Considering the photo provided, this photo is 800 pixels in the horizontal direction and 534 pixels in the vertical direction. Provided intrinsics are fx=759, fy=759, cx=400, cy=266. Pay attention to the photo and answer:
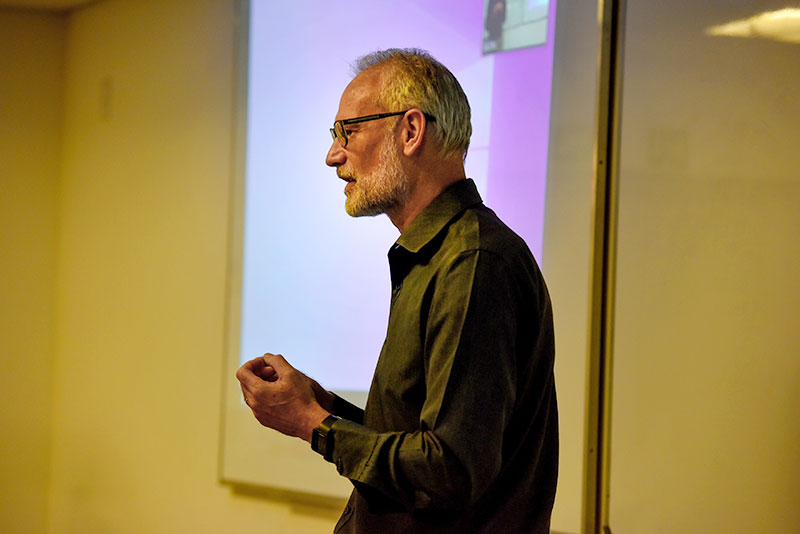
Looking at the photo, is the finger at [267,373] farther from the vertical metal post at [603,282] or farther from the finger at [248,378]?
the vertical metal post at [603,282]

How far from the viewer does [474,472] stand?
3.14 ft

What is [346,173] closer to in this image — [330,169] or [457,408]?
[457,408]

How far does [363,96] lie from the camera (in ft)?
4.19

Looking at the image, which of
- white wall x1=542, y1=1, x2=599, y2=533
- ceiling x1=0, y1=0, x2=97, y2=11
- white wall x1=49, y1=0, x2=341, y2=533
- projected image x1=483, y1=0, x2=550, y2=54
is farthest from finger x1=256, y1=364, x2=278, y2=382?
ceiling x1=0, y1=0, x2=97, y2=11

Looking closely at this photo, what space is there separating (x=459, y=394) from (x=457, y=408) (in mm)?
18

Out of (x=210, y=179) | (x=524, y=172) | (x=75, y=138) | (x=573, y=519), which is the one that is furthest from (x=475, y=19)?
(x=75, y=138)

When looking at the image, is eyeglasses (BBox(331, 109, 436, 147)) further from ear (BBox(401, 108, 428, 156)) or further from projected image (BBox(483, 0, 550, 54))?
projected image (BBox(483, 0, 550, 54))

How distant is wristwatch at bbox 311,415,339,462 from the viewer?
1054 mm

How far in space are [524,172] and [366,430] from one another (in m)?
1.29

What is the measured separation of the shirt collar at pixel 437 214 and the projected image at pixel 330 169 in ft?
3.18

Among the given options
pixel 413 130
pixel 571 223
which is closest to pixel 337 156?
pixel 413 130

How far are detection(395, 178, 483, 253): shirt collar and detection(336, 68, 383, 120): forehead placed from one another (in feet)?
0.62

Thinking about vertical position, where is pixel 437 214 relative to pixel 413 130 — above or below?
below

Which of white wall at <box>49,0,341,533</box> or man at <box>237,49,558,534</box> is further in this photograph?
white wall at <box>49,0,341,533</box>
